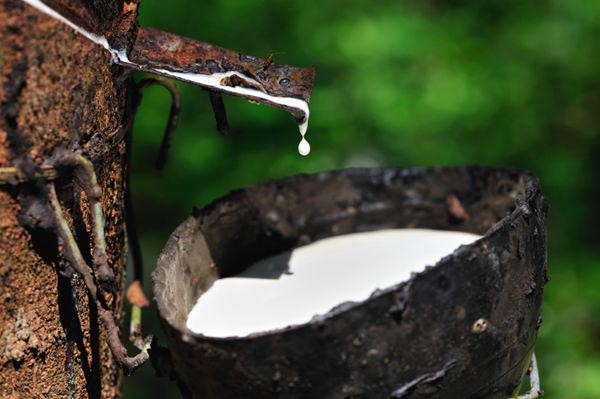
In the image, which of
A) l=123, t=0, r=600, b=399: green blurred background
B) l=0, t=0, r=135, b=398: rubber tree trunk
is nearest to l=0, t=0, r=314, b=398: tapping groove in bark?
l=0, t=0, r=135, b=398: rubber tree trunk

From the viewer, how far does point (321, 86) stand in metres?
3.96

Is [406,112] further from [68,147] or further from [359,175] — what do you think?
[68,147]

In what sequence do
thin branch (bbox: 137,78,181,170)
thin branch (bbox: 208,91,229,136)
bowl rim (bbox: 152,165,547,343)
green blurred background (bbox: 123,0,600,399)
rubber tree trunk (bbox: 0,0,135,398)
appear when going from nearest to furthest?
bowl rim (bbox: 152,165,547,343) → rubber tree trunk (bbox: 0,0,135,398) → thin branch (bbox: 208,91,229,136) → thin branch (bbox: 137,78,181,170) → green blurred background (bbox: 123,0,600,399)

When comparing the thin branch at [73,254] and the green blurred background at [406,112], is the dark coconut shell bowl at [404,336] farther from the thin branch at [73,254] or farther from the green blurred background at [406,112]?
the green blurred background at [406,112]

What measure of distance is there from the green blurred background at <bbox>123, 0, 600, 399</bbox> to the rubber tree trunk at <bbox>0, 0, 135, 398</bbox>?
1927 millimetres

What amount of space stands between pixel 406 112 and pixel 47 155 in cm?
246

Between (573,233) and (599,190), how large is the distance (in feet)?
0.73

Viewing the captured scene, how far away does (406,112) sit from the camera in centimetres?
386

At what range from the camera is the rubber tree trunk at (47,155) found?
1527 mm

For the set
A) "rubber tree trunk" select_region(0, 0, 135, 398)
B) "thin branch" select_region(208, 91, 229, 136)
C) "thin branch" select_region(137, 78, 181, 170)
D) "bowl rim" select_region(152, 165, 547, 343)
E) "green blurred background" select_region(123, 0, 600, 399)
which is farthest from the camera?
"green blurred background" select_region(123, 0, 600, 399)

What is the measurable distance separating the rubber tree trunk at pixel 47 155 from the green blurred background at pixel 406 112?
193 centimetres

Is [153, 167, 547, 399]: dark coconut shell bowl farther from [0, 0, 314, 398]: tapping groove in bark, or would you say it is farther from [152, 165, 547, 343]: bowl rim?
[0, 0, 314, 398]: tapping groove in bark

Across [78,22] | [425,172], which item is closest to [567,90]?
[425,172]

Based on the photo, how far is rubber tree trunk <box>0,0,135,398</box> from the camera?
5.01ft
